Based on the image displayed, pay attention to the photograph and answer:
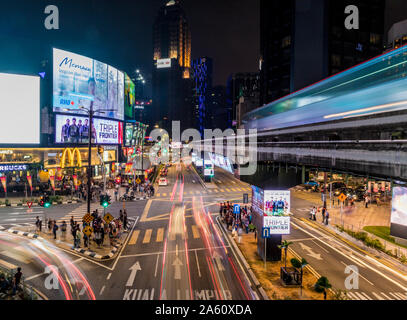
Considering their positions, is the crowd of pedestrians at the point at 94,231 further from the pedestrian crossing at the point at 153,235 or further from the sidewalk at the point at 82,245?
the pedestrian crossing at the point at 153,235

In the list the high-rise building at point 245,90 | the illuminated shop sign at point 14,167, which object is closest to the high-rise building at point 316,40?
the high-rise building at point 245,90

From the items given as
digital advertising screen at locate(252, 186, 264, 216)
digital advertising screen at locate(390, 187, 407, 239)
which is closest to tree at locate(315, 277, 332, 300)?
digital advertising screen at locate(252, 186, 264, 216)

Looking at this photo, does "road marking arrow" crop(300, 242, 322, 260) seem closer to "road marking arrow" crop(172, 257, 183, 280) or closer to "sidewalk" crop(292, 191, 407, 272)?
"sidewalk" crop(292, 191, 407, 272)

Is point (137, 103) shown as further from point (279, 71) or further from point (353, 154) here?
point (353, 154)

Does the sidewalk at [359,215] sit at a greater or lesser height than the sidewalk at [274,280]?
lesser

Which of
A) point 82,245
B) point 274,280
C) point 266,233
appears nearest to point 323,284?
point 274,280

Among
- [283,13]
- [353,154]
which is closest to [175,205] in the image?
[353,154]

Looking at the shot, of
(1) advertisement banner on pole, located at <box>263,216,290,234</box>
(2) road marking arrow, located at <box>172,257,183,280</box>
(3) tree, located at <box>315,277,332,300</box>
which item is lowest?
(2) road marking arrow, located at <box>172,257,183,280</box>

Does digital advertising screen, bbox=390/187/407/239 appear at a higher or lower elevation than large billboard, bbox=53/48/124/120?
lower
